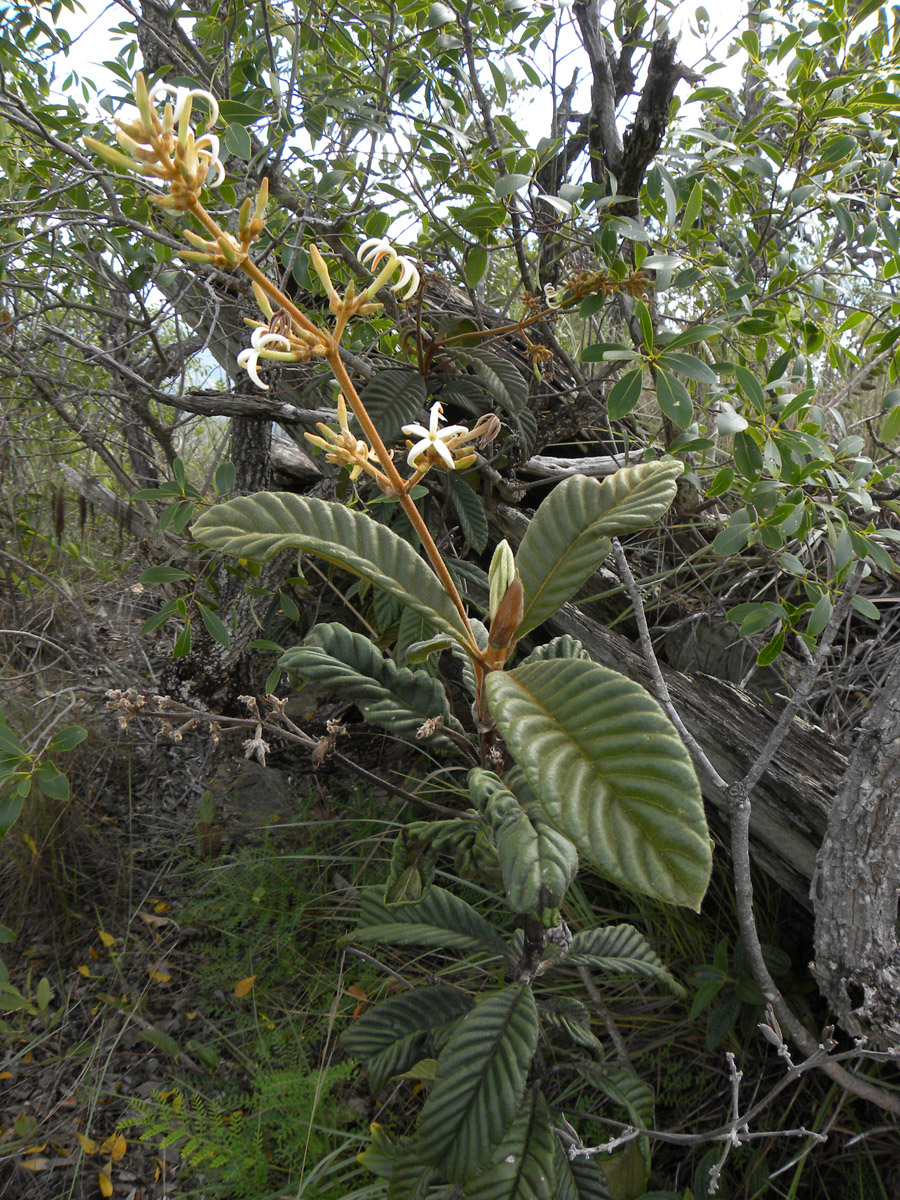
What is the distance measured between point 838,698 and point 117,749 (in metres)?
2.17

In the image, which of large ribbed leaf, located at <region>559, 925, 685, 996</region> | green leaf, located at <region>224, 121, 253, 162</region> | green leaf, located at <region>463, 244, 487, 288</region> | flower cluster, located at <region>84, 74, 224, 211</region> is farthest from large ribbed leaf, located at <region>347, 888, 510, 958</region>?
green leaf, located at <region>224, 121, 253, 162</region>

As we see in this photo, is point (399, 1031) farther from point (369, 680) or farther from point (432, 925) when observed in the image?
point (369, 680)

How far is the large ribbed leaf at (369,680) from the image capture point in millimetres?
966

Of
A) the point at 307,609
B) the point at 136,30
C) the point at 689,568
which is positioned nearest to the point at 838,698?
the point at 689,568

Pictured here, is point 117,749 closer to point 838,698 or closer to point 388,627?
point 388,627

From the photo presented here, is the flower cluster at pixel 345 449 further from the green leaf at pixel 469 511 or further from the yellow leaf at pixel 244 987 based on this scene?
the yellow leaf at pixel 244 987

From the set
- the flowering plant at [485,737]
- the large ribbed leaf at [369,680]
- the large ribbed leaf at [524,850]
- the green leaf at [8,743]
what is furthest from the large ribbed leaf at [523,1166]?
the green leaf at [8,743]

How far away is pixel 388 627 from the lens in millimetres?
1873

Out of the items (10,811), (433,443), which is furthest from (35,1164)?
(433,443)

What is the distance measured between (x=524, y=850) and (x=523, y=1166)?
2.03ft

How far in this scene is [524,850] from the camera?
71cm

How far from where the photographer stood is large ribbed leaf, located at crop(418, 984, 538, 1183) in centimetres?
88

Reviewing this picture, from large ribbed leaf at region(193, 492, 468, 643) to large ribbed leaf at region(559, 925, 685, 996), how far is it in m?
0.63

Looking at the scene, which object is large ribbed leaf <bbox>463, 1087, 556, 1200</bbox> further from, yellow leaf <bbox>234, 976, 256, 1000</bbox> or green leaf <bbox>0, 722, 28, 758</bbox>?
green leaf <bbox>0, 722, 28, 758</bbox>
